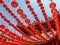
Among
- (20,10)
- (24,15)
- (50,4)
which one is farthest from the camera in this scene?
(24,15)

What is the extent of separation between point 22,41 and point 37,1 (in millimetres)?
4046

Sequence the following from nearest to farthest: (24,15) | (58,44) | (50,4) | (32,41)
→ (50,4), (24,15), (58,44), (32,41)

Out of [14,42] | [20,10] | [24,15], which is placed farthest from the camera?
[14,42]

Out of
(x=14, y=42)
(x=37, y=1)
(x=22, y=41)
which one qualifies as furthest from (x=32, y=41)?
(x=37, y=1)

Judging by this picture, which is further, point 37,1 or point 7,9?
point 7,9

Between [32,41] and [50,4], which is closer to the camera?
[50,4]

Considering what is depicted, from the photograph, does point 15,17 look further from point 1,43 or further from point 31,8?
point 1,43

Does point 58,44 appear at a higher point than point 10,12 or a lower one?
lower

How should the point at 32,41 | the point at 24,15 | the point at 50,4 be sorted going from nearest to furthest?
the point at 50,4 → the point at 24,15 → the point at 32,41

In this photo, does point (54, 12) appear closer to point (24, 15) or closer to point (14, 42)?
point (24, 15)

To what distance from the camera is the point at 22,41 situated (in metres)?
9.01

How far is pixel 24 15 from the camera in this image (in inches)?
242

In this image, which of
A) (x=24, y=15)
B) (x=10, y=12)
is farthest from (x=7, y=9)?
(x=24, y=15)

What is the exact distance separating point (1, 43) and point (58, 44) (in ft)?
9.69
